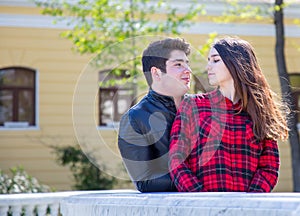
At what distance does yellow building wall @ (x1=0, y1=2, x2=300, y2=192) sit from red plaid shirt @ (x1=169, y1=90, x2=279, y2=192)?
15001 mm

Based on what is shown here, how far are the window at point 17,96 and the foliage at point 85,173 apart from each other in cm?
228

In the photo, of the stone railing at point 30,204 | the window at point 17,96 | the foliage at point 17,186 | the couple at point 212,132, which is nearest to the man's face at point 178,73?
the couple at point 212,132

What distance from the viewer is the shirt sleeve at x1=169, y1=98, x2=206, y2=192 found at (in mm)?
3910

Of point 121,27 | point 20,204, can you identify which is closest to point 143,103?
point 20,204

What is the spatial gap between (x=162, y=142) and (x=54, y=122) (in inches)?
612

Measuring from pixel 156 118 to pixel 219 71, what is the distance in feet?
1.29

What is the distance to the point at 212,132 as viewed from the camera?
13.0 ft

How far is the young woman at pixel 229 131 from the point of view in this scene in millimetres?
3936

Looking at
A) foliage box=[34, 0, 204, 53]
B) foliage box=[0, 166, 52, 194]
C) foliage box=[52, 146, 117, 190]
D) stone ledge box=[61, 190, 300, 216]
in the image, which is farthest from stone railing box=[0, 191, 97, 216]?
foliage box=[34, 0, 204, 53]

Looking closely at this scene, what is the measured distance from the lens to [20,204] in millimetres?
7145

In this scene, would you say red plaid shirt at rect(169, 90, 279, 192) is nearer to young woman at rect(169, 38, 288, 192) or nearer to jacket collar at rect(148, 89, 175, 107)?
young woman at rect(169, 38, 288, 192)

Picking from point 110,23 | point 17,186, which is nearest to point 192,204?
point 17,186

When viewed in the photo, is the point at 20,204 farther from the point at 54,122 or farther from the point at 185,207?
the point at 54,122

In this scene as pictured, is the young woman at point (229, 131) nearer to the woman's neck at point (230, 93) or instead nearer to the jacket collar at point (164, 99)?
the woman's neck at point (230, 93)
